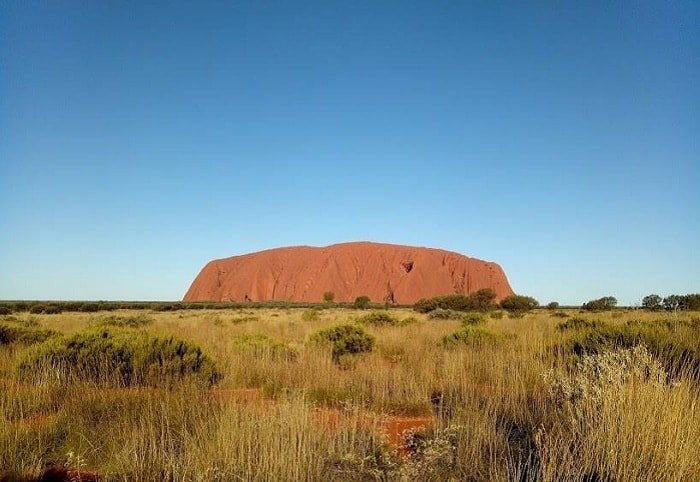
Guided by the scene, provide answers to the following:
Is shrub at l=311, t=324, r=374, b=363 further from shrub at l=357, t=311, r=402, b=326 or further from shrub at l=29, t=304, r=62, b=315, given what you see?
shrub at l=29, t=304, r=62, b=315

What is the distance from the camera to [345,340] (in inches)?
481

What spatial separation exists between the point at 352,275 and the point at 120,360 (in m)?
105

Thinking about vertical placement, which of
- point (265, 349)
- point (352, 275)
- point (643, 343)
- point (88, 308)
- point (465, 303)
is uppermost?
point (352, 275)

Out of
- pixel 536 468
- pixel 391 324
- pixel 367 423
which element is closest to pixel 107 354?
pixel 367 423

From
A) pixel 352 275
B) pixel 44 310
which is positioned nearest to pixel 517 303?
pixel 44 310

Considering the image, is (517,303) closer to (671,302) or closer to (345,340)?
(671,302)

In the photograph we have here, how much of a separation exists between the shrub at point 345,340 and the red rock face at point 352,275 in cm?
9155

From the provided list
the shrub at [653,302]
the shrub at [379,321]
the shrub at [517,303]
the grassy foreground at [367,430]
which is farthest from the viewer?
the shrub at [517,303]

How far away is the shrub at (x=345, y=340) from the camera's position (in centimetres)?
1187

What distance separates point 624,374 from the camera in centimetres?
473

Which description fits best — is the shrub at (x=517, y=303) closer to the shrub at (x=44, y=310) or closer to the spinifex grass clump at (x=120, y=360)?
Result: the shrub at (x=44, y=310)

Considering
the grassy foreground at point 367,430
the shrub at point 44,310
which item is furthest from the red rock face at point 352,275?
the grassy foreground at point 367,430

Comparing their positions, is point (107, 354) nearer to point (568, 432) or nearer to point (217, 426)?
point (217, 426)

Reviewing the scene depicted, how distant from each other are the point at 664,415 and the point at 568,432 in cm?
71
